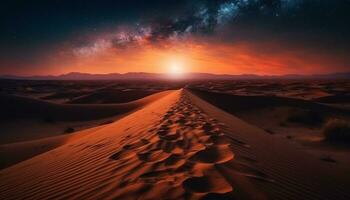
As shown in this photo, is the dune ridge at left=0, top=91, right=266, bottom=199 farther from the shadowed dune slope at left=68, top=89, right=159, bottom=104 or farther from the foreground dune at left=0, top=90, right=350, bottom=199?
the shadowed dune slope at left=68, top=89, right=159, bottom=104

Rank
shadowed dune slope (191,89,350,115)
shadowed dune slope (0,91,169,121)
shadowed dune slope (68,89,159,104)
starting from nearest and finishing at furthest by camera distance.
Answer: shadowed dune slope (191,89,350,115)
shadowed dune slope (0,91,169,121)
shadowed dune slope (68,89,159,104)

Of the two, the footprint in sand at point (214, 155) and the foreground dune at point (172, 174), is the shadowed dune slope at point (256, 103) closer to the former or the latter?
the foreground dune at point (172, 174)

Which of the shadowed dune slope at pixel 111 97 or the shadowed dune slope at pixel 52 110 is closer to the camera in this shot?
the shadowed dune slope at pixel 52 110

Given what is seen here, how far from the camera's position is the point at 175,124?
6.04 meters

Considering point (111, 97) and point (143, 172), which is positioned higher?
point (143, 172)

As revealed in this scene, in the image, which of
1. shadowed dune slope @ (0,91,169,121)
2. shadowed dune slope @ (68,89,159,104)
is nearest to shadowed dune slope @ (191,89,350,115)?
shadowed dune slope @ (0,91,169,121)

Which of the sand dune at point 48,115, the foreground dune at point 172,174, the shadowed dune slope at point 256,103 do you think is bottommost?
the sand dune at point 48,115

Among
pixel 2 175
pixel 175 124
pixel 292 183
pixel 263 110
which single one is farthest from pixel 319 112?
pixel 2 175

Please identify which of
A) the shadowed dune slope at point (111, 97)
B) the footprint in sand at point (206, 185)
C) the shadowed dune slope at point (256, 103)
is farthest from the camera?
the shadowed dune slope at point (111, 97)

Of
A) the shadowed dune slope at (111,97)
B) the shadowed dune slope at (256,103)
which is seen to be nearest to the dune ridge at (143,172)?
the shadowed dune slope at (256,103)

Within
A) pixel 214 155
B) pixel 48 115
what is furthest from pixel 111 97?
pixel 214 155

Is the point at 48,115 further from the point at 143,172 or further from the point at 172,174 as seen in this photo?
the point at 172,174

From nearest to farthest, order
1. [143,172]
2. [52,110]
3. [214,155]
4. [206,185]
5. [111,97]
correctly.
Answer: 1. [206,185]
2. [143,172]
3. [214,155]
4. [52,110]
5. [111,97]

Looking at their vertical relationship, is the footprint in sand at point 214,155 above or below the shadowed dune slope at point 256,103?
above
